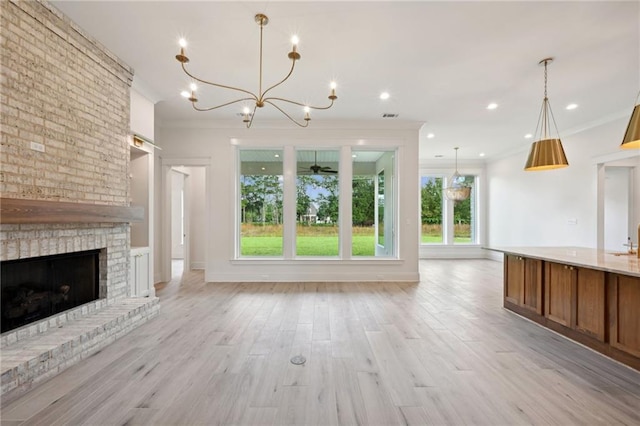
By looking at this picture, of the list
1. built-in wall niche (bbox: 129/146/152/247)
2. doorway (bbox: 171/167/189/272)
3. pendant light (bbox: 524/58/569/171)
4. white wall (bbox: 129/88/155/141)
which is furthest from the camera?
doorway (bbox: 171/167/189/272)

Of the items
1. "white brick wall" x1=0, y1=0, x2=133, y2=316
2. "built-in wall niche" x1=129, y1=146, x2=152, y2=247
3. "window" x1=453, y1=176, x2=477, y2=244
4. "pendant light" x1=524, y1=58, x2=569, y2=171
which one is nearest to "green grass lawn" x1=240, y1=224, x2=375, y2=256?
"built-in wall niche" x1=129, y1=146, x2=152, y2=247

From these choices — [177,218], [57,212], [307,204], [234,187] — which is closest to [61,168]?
[57,212]

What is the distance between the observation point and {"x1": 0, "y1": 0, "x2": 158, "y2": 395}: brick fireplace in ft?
7.70

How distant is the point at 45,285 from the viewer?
2828 mm

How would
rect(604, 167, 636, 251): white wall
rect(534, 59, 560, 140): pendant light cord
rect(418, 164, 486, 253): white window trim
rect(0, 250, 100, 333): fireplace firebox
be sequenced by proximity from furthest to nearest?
rect(418, 164, 486, 253): white window trim → rect(604, 167, 636, 251): white wall → rect(534, 59, 560, 140): pendant light cord → rect(0, 250, 100, 333): fireplace firebox

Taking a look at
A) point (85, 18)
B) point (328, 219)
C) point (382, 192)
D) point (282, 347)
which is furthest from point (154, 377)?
point (382, 192)

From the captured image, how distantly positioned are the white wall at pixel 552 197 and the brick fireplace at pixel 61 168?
310 inches

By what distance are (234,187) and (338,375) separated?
429 centimetres

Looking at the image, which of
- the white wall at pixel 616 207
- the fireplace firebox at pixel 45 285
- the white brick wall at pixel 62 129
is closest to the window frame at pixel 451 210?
the white wall at pixel 616 207

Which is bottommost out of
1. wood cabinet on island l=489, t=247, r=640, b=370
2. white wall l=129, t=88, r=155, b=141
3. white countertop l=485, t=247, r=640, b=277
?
wood cabinet on island l=489, t=247, r=640, b=370

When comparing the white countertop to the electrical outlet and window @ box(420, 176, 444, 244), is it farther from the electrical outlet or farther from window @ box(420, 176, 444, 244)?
window @ box(420, 176, 444, 244)

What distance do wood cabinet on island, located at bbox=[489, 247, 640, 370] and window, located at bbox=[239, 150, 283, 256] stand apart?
4112 millimetres

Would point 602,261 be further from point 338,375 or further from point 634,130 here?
point 338,375

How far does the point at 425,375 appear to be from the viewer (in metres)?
2.31
